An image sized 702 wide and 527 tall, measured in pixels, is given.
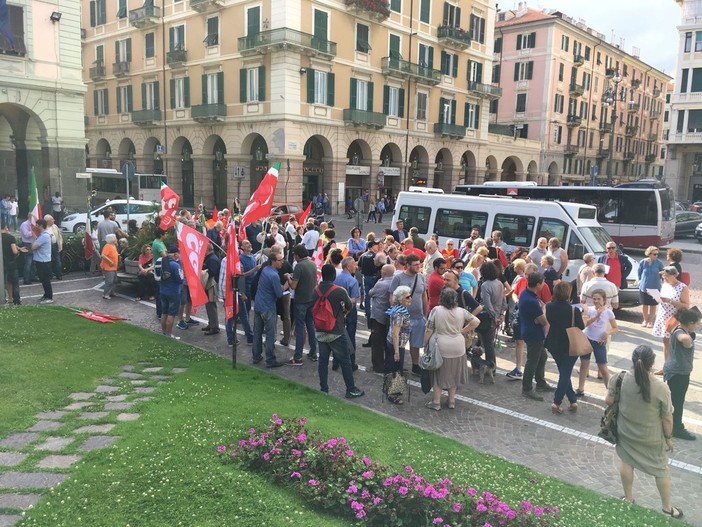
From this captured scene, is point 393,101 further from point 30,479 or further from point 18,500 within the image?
point 18,500

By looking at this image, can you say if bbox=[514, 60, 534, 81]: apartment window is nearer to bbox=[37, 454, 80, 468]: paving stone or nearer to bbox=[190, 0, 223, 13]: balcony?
bbox=[190, 0, 223, 13]: balcony

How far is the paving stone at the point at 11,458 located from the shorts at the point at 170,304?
471 centimetres

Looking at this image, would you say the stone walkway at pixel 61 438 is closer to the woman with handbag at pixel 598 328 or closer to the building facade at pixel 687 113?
the woman with handbag at pixel 598 328

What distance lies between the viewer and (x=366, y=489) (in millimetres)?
4875

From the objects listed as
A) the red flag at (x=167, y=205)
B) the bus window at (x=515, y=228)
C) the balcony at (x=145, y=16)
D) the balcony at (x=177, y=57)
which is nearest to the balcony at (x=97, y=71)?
the balcony at (x=145, y=16)

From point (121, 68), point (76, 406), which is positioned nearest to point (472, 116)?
point (121, 68)

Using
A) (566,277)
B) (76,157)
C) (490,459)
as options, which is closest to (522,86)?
(76,157)

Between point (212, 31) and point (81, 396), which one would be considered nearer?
point (81, 396)

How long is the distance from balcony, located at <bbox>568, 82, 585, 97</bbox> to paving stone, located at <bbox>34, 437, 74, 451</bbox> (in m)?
62.2

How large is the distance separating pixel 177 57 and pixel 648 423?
130 feet

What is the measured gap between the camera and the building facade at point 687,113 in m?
A: 53.2

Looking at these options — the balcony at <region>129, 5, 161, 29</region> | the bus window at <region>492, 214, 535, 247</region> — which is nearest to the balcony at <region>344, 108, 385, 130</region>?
the balcony at <region>129, 5, 161, 29</region>

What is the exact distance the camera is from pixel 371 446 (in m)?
6.08

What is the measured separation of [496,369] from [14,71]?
79.1 ft
